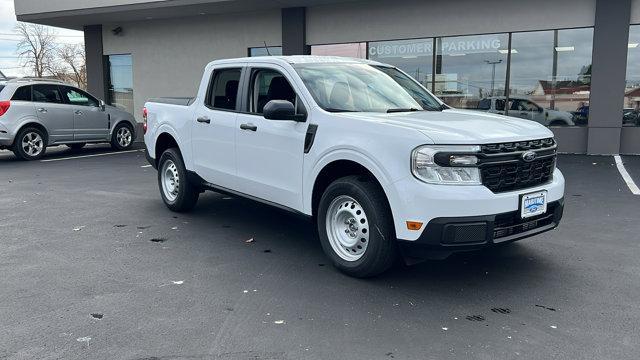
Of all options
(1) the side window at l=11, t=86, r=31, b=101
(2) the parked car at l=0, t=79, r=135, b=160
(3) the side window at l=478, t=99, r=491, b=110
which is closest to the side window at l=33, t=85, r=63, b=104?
(2) the parked car at l=0, t=79, r=135, b=160

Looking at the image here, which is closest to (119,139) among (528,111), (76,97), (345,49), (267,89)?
(76,97)

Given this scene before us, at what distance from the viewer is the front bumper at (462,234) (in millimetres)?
4059

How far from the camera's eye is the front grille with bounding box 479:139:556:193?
13.8ft

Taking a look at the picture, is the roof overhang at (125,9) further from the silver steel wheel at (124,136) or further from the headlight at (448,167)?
the headlight at (448,167)

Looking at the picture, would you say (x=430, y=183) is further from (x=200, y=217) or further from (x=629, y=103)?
(x=629, y=103)

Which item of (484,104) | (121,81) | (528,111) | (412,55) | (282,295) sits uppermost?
(412,55)

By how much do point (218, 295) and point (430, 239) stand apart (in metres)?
1.70

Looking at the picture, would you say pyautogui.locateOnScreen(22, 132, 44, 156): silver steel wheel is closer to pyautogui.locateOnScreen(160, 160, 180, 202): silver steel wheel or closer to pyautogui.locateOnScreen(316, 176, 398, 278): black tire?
pyautogui.locateOnScreen(160, 160, 180, 202): silver steel wheel

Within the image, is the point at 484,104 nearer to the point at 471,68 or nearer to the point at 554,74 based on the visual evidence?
the point at 471,68

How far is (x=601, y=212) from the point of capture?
23.4ft

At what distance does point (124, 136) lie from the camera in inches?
604

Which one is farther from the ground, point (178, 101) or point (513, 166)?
point (178, 101)

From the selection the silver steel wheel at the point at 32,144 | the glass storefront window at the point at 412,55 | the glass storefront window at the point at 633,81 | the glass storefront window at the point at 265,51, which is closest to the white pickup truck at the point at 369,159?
the silver steel wheel at the point at 32,144

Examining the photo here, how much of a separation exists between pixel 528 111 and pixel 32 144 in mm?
11891
